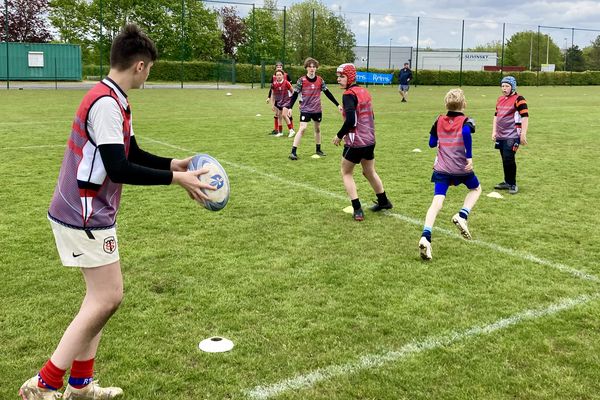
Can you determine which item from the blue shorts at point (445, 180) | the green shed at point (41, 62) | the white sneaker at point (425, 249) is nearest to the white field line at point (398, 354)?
the white sneaker at point (425, 249)

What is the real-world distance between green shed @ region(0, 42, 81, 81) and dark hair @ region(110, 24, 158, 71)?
42.2 m

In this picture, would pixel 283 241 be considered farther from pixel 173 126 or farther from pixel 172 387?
pixel 173 126

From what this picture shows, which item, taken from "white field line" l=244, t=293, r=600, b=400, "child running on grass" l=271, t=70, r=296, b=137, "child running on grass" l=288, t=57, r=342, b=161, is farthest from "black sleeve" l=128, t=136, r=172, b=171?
"child running on grass" l=271, t=70, r=296, b=137

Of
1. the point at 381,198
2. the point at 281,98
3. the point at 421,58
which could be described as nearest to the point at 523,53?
the point at 421,58

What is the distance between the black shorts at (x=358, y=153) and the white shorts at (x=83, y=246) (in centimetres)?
486

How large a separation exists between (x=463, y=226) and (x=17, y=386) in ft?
14.8

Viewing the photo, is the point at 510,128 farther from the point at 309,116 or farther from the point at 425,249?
the point at 309,116

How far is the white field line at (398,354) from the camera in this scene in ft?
11.4

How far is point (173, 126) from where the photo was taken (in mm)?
17312

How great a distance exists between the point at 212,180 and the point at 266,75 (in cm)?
4285

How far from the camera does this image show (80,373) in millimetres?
3219

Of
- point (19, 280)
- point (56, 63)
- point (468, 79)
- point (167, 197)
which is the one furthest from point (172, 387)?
point (468, 79)

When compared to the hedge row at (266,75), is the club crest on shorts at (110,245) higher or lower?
lower

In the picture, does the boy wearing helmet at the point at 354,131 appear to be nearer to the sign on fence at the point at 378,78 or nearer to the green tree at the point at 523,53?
the sign on fence at the point at 378,78
